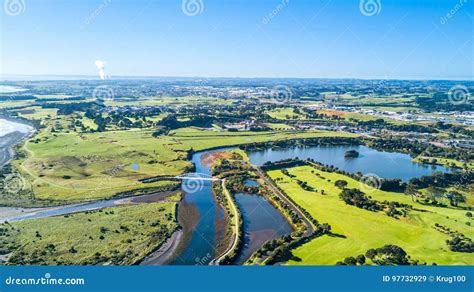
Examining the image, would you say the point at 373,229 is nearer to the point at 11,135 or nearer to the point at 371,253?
the point at 371,253

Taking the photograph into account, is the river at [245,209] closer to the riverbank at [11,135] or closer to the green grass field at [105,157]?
the green grass field at [105,157]

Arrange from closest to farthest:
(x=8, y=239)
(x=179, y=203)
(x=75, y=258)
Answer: (x=75, y=258)
(x=8, y=239)
(x=179, y=203)

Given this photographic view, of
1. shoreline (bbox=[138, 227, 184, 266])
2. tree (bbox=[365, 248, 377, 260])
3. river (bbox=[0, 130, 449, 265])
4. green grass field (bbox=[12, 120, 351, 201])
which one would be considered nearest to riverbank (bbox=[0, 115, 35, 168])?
green grass field (bbox=[12, 120, 351, 201])

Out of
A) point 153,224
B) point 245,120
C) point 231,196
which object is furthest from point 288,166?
point 245,120

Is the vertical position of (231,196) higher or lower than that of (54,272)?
lower

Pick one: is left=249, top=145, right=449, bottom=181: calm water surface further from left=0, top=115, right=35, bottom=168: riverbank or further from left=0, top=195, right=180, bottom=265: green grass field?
left=0, top=115, right=35, bottom=168: riverbank

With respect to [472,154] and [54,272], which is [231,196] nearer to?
[54,272]
